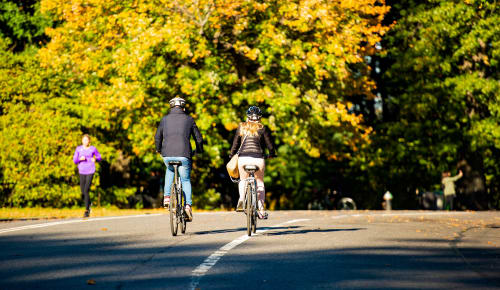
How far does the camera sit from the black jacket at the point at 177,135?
12789 mm

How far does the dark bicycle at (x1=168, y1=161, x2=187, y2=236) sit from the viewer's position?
12.5m

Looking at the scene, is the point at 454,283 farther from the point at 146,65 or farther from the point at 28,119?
the point at 28,119

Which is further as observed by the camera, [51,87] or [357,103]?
[357,103]

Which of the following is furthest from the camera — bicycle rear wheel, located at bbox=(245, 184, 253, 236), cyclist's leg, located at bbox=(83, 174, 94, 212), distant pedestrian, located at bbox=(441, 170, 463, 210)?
distant pedestrian, located at bbox=(441, 170, 463, 210)

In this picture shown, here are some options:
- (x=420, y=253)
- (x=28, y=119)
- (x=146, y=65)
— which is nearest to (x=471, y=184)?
(x=146, y=65)

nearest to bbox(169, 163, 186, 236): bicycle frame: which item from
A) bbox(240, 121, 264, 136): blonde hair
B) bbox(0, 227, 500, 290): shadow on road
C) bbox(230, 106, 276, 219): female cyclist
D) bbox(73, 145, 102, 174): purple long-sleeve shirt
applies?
bbox(0, 227, 500, 290): shadow on road

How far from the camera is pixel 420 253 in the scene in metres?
10.4

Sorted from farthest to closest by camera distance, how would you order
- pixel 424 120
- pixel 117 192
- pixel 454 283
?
pixel 424 120 → pixel 117 192 → pixel 454 283

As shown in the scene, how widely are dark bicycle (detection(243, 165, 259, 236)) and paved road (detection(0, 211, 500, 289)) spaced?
0.71 feet

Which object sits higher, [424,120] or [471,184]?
[424,120]

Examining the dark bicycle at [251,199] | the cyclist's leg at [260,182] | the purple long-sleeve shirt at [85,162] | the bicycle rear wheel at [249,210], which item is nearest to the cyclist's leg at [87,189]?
the purple long-sleeve shirt at [85,162]

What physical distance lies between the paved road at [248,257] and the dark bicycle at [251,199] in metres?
0.22

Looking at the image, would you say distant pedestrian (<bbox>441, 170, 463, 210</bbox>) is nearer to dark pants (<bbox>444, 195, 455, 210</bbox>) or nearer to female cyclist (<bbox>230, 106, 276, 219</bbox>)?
dark pants (<bbox>444, 195, 455, 210</bbox>)

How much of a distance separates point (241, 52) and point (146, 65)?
280 centimetres
